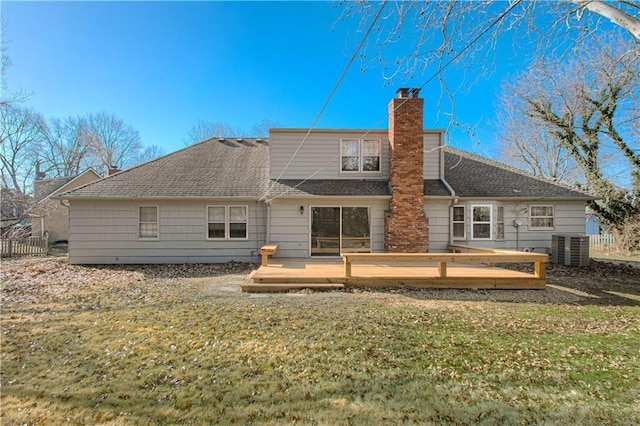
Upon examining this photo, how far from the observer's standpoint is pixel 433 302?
6.26m

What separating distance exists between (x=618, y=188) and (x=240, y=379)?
771 inches

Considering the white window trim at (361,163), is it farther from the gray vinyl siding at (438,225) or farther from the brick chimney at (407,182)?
the gray vinyl siding at (438,225)

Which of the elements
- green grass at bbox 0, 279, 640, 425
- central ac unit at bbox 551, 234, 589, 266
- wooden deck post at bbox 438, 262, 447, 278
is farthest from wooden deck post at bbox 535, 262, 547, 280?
central ac unit at bbox 551, 234, 589, 266

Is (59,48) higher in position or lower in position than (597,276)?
higher

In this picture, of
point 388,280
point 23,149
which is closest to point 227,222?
point 388,280

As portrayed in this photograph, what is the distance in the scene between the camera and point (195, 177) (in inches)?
464

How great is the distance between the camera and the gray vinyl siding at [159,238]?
1089 centimetres

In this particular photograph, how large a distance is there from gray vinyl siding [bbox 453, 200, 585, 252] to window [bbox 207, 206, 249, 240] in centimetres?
800

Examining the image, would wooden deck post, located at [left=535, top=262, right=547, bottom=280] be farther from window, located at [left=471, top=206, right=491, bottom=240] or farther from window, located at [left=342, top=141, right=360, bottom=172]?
window, located at [left=342, top=141, right=360, bottom=172]

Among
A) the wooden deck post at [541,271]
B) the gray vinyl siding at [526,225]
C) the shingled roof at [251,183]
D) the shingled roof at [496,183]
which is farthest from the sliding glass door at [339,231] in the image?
the wooden deck post at [541,271]

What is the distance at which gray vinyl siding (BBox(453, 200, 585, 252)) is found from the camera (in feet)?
37.0

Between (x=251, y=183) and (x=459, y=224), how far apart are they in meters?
8.12

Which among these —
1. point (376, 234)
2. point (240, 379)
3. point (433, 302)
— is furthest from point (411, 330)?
point (376, 234)

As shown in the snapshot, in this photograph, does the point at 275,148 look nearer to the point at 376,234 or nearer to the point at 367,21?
the point at 376,234
